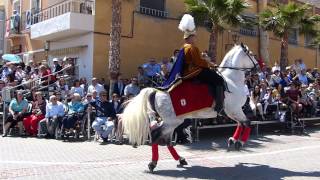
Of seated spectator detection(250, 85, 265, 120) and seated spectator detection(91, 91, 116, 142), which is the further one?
seated spectator detection(250, 85, 265, 120)

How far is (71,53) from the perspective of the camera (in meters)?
20.6

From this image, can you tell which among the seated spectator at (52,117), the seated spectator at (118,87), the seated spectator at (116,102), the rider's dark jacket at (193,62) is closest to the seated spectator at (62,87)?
the seated spectator at (118,87)

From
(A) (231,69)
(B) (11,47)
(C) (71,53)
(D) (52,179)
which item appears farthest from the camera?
(B) (11,47)

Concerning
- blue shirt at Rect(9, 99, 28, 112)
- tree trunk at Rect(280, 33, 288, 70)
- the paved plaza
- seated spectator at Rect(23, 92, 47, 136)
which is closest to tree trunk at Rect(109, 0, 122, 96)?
seated spectator at Rect(23, 92, 47, 136)

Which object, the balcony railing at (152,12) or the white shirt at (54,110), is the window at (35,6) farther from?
the white shirt at (54,110)

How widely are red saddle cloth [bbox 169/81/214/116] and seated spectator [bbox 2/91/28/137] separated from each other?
738 centimetres

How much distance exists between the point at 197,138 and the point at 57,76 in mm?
6592

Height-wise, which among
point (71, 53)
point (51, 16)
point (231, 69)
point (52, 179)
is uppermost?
point (51, 16)

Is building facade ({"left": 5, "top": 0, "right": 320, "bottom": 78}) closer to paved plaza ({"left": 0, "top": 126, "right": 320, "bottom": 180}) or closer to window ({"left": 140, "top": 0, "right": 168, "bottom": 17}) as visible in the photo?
window ({"left": 140, "top": 0, "right": 168, "bottom": 17})

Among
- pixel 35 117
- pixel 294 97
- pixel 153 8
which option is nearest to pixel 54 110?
pixel 35 117

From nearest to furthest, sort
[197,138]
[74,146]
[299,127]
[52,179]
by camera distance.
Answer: [52,179] < [74,146] < [197,138] < [299,127]

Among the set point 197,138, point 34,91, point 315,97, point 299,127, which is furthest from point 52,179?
point 315,97

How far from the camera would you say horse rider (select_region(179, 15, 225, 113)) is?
8977 millimetres

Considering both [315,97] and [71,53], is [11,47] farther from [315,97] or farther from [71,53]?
[315,97]
